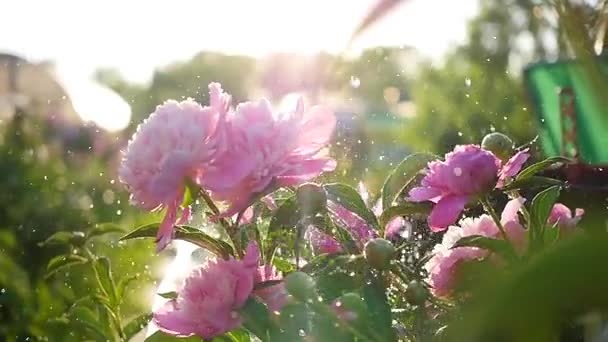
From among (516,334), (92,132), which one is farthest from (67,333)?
(92,132)

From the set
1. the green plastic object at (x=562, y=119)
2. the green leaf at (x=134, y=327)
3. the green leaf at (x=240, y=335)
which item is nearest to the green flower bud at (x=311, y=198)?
the green leaf at (x=240, y=335)

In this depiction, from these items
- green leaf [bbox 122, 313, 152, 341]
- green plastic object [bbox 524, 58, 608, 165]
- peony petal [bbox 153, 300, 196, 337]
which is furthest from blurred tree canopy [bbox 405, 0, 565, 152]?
green leaf [bbox 122, 313, 152, 341]

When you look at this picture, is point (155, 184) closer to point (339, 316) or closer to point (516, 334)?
point (339, 316)

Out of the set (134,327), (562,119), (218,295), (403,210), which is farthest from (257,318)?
(562,119)

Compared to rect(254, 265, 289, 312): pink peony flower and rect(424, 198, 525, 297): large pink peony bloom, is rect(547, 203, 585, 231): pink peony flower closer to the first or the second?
rect(424, 198, 525, 297): large pink peony bloom

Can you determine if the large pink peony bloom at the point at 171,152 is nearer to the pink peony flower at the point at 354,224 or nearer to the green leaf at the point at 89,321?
the pink peony flower at the point at 354,224

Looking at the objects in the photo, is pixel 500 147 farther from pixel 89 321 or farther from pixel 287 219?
pixel 89 321
